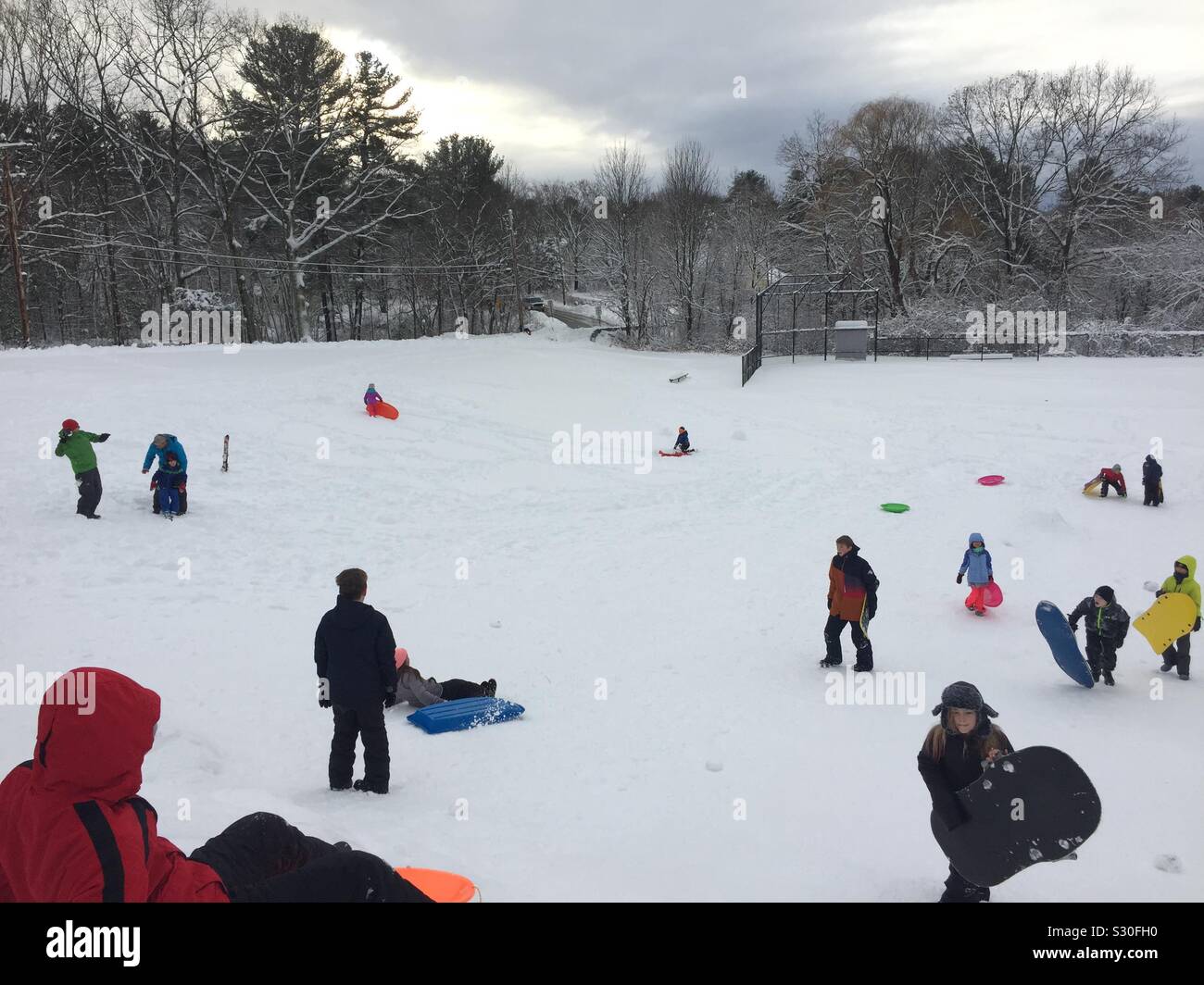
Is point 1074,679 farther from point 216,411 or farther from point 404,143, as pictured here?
point 404,143

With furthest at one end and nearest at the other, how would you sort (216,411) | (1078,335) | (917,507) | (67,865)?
(1078,335), (216,411), (917,507), (67,865)

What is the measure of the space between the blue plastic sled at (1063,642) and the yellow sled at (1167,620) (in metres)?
0.91

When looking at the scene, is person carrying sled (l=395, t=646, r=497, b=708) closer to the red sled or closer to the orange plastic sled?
the orange plastic sled

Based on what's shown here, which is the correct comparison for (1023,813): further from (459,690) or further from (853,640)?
(459,690)

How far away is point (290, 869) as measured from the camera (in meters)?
3.53

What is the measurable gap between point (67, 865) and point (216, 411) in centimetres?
1912

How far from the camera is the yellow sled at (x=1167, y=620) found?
8.90 m

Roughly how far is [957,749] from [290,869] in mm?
3437

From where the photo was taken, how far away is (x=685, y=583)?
12914 mm

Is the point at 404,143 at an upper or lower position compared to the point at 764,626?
upper

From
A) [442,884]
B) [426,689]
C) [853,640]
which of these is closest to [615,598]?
[853,640]

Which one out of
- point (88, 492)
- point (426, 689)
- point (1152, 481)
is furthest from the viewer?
point (1152, 481)

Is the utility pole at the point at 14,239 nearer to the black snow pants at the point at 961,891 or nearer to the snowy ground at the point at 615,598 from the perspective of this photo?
the snowy ground at the point at 615,598

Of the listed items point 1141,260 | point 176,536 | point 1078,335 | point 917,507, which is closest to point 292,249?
point 176,536
